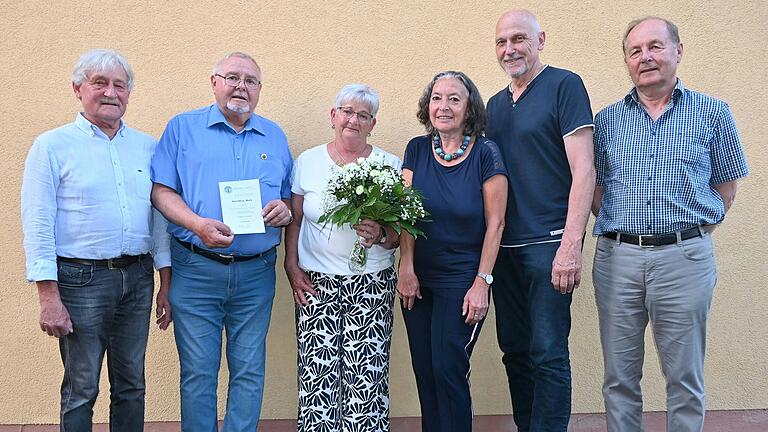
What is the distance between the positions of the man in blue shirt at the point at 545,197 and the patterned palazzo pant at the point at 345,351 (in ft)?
2.60

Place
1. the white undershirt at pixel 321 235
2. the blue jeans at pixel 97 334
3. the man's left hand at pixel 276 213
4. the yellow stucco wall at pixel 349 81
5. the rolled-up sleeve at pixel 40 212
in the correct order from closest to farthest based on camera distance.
Result: the rolled-up sleeve at pixel 40 212 < the blue jeans at pixel 97 334 < the man's left hand at pixel 276 213 < the white undershirt at pixel 321 235 < the yellow stucco wall at pixel 349 81

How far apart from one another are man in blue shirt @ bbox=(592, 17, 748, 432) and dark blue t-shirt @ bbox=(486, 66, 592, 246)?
27 cm

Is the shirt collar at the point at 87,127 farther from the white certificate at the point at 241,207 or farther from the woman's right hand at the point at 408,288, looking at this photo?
the woman's right hand at the point at 408,288

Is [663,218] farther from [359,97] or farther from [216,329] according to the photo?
[216,329]

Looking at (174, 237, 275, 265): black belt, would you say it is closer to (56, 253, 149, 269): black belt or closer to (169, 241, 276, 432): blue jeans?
(169, 241, 276, 432): blue jeans

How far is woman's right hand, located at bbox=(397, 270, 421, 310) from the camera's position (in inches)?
129

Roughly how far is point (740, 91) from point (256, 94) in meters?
3.23

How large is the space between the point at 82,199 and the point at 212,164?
651 millimetres

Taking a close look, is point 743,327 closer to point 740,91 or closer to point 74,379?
point 740,91

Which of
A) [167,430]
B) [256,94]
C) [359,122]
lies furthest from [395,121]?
[167,430]

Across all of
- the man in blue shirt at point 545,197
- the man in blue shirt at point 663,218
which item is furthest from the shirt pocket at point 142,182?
the man in blue shirt at point 663,218

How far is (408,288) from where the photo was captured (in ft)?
10.8

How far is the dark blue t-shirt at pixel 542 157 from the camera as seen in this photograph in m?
3.23

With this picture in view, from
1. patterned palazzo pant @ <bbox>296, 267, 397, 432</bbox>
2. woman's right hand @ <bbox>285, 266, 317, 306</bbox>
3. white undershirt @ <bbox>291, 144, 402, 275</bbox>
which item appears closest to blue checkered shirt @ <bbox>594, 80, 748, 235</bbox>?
white undershirt @ <bbox>291, 144, 402, 275</bbox>
